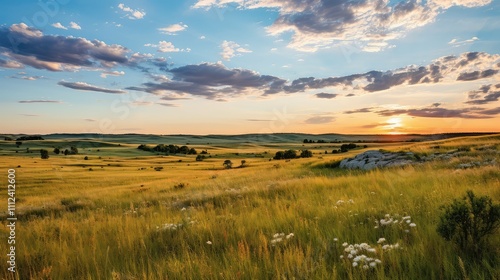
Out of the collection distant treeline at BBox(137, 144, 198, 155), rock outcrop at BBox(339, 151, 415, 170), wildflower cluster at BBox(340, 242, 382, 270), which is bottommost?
distant treeline at BBox(137, 144, 198, 155)

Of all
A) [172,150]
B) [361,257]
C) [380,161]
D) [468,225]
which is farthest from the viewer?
[172,150]

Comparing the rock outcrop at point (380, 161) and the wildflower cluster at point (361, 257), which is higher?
the wildflower cluster at point (361, 257)

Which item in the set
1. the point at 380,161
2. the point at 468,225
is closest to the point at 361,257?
the point at 468,225

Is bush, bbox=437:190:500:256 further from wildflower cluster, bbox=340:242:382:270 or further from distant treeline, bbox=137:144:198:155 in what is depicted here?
distant treeline, bbox=137:144:198:155

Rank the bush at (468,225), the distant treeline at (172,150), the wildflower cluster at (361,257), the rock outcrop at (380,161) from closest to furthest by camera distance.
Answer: the wildflower cluster at (361,257), the bush at (468,225), the rock outcrop at (380,161), the distant treeline at (172,150)

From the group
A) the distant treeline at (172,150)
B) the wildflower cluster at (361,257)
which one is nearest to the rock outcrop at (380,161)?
the wildflower cluster at (361,257)

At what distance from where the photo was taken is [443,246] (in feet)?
15.5

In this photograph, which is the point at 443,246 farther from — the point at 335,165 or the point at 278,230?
the point at 335,165

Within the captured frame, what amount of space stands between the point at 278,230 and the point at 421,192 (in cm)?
452

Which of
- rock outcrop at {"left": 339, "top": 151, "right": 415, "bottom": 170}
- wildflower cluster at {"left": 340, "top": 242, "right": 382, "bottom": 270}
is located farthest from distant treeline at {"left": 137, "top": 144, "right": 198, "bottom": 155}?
wildflower cluster at {"left": 340, "top": 242, "right": 382, "bottom": 270}

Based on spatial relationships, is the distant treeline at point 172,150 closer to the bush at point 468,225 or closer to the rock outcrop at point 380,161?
the rock outcrop at point 380,161

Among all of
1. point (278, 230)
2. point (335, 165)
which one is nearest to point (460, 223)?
point (278, 230)

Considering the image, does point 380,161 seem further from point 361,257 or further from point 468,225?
point 361,257

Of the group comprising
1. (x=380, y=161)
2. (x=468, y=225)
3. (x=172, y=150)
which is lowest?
(x=172, y=150)
